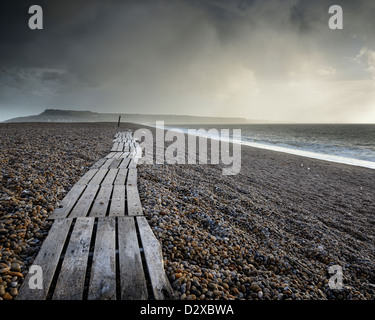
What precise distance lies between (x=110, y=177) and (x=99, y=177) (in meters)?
0.30

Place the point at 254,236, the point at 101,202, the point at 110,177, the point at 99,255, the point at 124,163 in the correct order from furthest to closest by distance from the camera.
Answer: the point at 124,163 → the point at 110,177 → the point at 254,236 → the point at 101,202 → the point at 99,255

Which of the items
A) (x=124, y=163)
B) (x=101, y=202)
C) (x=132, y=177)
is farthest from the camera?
(x=124, y=163)

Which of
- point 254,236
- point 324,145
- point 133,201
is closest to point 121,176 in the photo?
point 133,201

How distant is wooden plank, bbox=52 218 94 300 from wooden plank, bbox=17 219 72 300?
10cm

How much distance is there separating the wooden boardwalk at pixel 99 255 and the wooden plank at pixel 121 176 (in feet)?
3.16

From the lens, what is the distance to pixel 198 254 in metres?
3.09

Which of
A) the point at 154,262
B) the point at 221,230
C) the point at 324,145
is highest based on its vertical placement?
the point at 324,145

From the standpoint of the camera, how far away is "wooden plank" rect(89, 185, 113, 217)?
3644 mm

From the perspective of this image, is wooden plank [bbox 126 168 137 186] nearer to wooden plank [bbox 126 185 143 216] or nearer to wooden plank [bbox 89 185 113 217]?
wooden plank [bbox 126 185 143 216]

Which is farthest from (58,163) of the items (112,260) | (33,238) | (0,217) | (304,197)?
(304,197)

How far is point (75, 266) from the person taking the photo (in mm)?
2393

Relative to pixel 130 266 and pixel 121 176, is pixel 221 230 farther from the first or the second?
pixel 121 176

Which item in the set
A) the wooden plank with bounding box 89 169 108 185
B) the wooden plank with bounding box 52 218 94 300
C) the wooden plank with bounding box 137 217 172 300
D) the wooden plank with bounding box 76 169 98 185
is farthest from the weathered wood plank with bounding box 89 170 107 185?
the wooden plank with bounding box 137 217 172 300

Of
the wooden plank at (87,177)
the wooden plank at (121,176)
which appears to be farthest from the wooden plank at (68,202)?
the wooden plank at (121,176)
